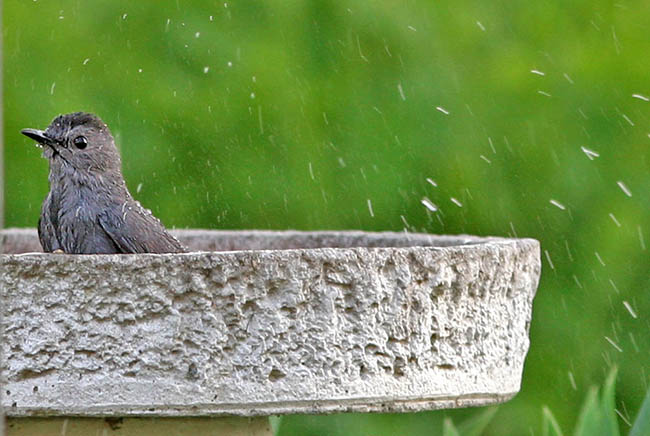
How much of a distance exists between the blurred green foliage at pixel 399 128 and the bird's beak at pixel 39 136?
178cm

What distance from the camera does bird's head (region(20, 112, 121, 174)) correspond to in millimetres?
3252

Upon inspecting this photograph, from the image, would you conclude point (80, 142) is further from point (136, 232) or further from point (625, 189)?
point (625, 189)

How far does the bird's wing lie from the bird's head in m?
0.22

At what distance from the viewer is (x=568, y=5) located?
533 cm

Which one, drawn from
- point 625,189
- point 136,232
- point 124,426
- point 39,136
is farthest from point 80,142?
point 625,189

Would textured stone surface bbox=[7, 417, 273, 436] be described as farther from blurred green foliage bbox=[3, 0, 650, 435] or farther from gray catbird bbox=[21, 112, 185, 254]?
blurred green foliage bbox=[3, 0, 650, 435]

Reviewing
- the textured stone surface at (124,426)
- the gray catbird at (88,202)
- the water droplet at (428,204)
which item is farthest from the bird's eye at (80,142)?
the water droplet at (428,204)

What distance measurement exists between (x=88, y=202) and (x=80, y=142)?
211 millimetres

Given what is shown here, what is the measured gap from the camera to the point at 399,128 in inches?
206

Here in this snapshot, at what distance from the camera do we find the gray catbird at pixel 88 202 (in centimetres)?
304

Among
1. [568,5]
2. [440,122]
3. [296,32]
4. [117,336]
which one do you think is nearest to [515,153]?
[440,122]

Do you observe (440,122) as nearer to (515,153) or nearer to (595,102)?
(515,153)

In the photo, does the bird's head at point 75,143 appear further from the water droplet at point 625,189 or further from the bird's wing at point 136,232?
the water droplet at point 625,189

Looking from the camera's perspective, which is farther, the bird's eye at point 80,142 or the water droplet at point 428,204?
the water droplet at point 428,204
